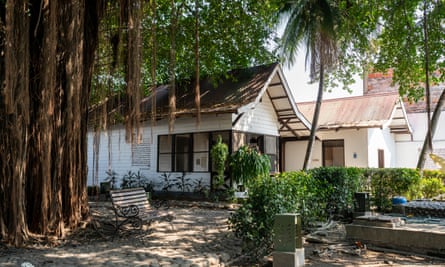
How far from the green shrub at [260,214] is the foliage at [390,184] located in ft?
21.0

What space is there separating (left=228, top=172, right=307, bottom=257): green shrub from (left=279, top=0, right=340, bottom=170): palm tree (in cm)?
864

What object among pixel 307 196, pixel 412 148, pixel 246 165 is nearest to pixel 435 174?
pixel 246 165

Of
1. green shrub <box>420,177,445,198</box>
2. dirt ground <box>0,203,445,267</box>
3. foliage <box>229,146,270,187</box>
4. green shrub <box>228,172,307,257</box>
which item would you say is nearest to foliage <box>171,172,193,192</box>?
foliage <box>229,146,270,187</box>

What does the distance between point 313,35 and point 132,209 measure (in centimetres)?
1081

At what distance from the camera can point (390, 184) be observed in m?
11.2

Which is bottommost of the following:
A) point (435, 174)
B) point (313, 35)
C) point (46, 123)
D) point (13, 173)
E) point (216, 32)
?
point (435, 174)

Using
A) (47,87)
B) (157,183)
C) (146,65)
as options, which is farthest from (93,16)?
(157,183)

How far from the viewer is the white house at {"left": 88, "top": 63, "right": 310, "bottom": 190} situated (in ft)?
44.2

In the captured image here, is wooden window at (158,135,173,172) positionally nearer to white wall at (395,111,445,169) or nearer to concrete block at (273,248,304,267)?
concrete block at (273,248,304,267)

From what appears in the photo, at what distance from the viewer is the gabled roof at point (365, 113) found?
55.1ft

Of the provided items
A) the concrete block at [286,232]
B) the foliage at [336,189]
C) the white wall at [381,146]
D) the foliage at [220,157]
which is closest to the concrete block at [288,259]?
the concrete block at [286,232]

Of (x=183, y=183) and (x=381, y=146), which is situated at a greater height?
(x=381, y=146)

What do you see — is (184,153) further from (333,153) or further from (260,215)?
(260,215)

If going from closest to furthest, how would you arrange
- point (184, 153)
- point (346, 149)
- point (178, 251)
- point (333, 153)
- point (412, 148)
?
point (178, 251) → point (184, 153) → point (346, 149) → point (333, 153) → point (412, 148)
